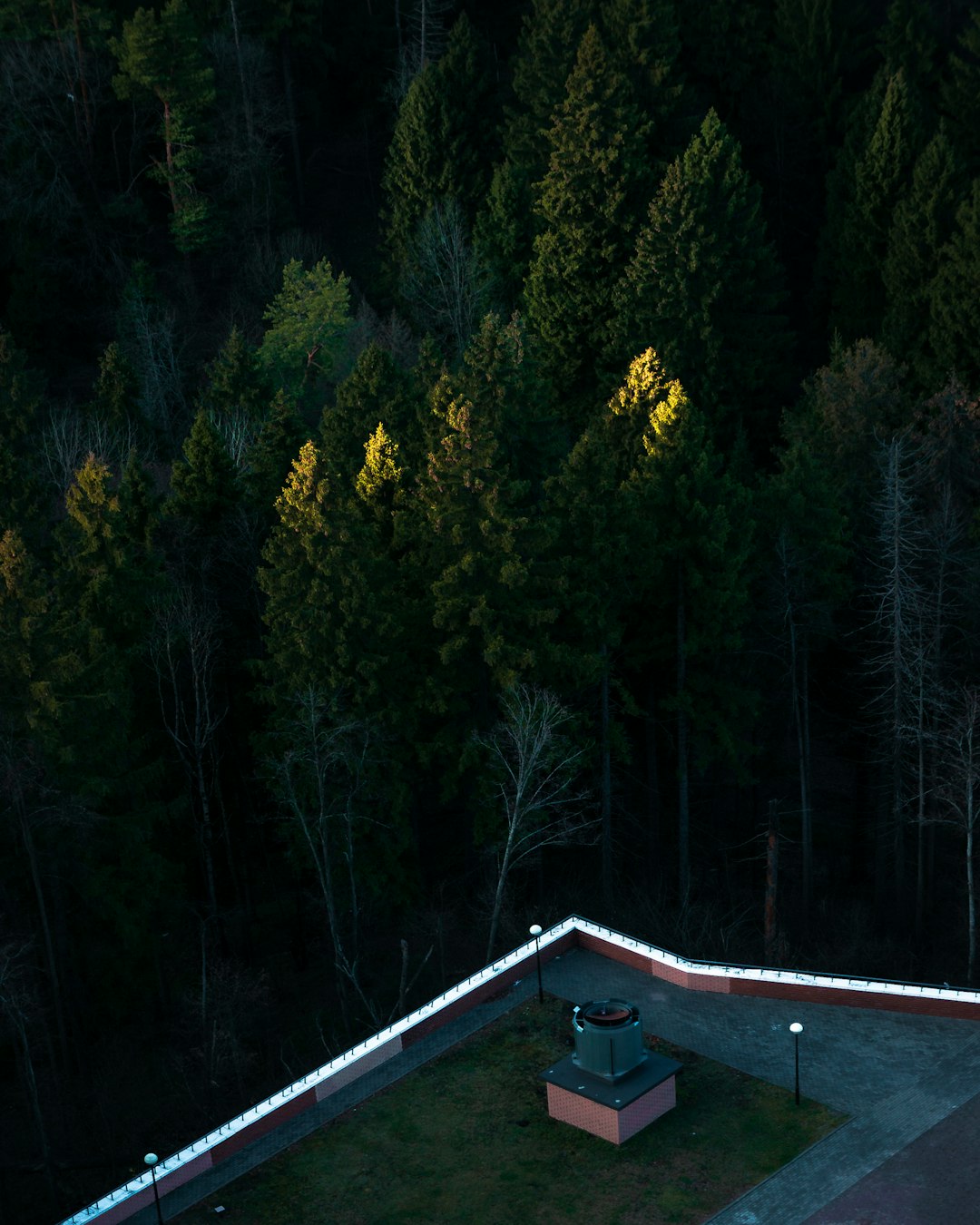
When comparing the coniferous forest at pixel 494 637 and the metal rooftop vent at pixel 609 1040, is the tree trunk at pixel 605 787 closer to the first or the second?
the coniferous forest at pixel 494 637

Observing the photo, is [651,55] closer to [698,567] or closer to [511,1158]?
[698,567]

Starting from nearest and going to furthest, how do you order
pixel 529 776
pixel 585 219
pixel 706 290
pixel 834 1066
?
pixel 834 1066, pixel 529 776, pixel 706 290, pixel 585 219

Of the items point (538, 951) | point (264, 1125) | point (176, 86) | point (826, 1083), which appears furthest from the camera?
point (176, 86)

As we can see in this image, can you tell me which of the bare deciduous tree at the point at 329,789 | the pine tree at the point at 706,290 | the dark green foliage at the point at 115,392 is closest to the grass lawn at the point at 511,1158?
the bare deciduous tree at the point at 329,789

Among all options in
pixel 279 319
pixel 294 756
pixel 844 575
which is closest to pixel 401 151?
pixel 279 319

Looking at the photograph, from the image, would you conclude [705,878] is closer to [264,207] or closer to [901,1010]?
[901,1010]

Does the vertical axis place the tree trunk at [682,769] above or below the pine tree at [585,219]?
below

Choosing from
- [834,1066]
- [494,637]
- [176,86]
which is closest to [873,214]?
[176,86]
